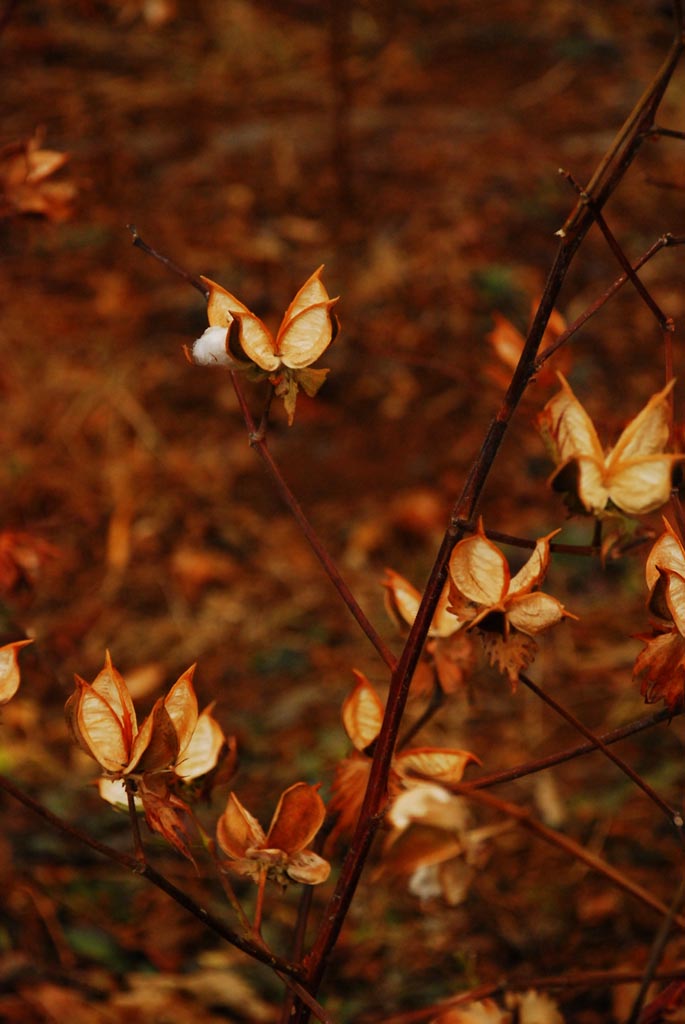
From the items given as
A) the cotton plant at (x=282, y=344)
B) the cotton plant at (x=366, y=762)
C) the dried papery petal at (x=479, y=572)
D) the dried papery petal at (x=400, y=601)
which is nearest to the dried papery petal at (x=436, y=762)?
the cotton plant at (x=366, y=762)

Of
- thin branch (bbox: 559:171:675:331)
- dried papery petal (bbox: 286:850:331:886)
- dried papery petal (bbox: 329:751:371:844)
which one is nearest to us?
thin branch (bbox: 559:171:675:331)

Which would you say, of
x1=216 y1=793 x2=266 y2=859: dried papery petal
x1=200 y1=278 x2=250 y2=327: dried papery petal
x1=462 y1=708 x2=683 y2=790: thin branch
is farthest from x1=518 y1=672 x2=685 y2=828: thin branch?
x1=200 y1=278 x2=250 y2=327: dried papery petal

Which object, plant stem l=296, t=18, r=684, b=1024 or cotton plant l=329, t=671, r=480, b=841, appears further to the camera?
cotton plant l=329, t=671, r=480, b=841

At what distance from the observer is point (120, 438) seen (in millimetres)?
2602

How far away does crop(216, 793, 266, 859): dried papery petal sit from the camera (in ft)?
2.91

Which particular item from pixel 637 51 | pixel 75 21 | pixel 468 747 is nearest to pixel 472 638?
pixel 468 747

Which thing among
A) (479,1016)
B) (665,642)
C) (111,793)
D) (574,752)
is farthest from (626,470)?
(479,1016)

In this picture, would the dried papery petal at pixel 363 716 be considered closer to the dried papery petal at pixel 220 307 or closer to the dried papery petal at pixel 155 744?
the dried papery petal at pixel 155 744

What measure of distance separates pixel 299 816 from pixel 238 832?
0.05 m

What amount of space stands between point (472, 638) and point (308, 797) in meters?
0.24

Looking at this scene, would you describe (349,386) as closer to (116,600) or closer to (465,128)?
(116,600)

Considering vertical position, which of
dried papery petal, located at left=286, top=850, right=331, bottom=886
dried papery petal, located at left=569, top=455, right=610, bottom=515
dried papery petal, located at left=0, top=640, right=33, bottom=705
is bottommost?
dried papery petal, located at left=286, top=850, right=331, bottom=886

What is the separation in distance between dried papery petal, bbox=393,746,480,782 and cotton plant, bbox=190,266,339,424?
0.32 meters

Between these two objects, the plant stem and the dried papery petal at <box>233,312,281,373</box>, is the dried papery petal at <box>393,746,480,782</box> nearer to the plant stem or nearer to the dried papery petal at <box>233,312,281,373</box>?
the plant stem
